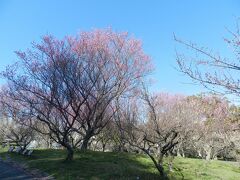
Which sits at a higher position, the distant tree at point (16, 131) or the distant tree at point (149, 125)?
the distant tree at point (16, 131)

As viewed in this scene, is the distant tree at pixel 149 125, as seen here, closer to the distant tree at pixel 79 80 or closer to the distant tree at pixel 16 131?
the distant tree at pixel 79 80

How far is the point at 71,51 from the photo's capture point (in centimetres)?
2012

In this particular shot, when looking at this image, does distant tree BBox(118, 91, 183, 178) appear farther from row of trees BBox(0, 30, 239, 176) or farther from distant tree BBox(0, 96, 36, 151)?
distant tree BBox(0, 96, 36, 151)

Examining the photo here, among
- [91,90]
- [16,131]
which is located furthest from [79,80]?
[16,131]

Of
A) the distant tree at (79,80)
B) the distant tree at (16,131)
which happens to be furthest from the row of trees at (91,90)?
the distant tree at (16,131)

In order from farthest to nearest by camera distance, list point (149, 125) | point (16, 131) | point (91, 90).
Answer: point (16, 131) < point (91, 90) < point (149, 125)

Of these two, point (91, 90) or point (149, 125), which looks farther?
point (91, 90)

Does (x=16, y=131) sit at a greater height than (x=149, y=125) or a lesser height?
greater

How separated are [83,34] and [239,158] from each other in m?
17.8

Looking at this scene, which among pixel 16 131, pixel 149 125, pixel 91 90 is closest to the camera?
pixel 149 125

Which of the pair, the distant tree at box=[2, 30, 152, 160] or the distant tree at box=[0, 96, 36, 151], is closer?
the distant tree at box=[2, 30, 152, 160]

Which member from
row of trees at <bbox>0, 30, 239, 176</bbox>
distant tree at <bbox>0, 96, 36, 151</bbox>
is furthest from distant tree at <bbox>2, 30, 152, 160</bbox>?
distant tree at <bbox>0, 96, 36, 151</bbox>

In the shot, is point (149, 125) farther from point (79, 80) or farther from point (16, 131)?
point (16, 131)

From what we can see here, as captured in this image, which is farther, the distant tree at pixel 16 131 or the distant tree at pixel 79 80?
the distant tree at pixel 16 131
